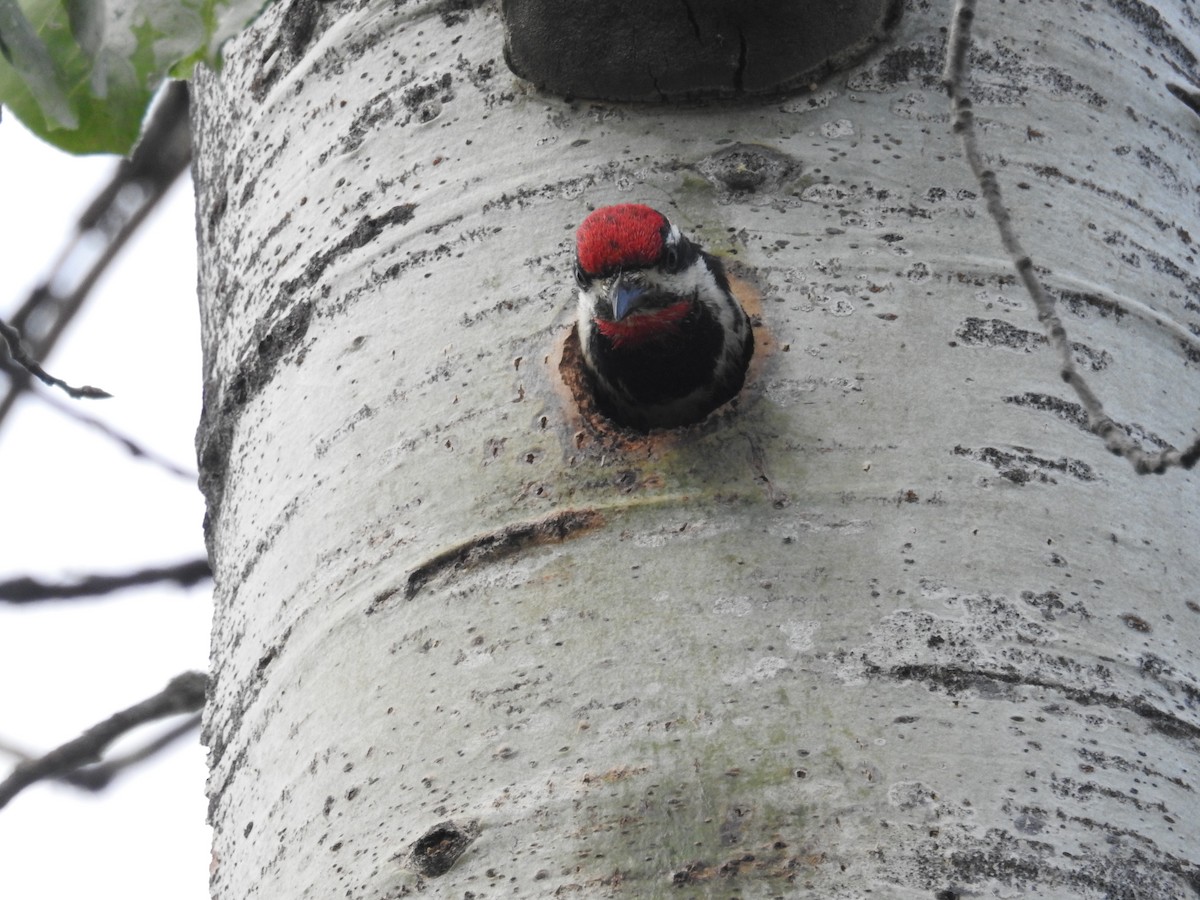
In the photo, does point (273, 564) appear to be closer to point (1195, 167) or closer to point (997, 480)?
point (997, 480)

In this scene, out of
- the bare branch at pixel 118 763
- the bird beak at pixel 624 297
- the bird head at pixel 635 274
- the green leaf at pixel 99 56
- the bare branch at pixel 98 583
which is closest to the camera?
the green leaf at pixel 99 56

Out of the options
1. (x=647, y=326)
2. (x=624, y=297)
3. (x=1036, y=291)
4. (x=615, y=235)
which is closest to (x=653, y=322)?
(x=647, y=326)

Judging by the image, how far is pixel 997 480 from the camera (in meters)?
1.70

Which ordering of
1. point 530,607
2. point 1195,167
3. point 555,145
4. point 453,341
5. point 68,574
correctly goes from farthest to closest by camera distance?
point 68,574 → point 1195,167 → point 555,145 → point 453,341 → point 530,607

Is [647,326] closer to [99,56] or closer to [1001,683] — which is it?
[1001,683]

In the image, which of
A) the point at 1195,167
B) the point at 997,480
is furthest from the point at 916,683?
the point at 1195,167

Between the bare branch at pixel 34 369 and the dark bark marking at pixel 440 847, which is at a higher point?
the bare branch at pixel 34 369

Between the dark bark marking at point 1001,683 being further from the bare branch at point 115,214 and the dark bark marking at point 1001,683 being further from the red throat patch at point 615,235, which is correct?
the bare branch at point 115,214

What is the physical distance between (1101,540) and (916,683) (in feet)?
1.04

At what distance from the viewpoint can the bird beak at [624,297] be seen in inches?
98.6

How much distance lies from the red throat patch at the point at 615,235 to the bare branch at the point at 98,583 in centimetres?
127

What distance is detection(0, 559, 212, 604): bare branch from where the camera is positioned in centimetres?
300

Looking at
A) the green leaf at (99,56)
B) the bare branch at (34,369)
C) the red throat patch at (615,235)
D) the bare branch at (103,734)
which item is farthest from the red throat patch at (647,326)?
the green leaf at (99,56)

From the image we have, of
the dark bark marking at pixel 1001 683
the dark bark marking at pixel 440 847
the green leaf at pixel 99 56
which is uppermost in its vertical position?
the green leaf at pixel 99 56
